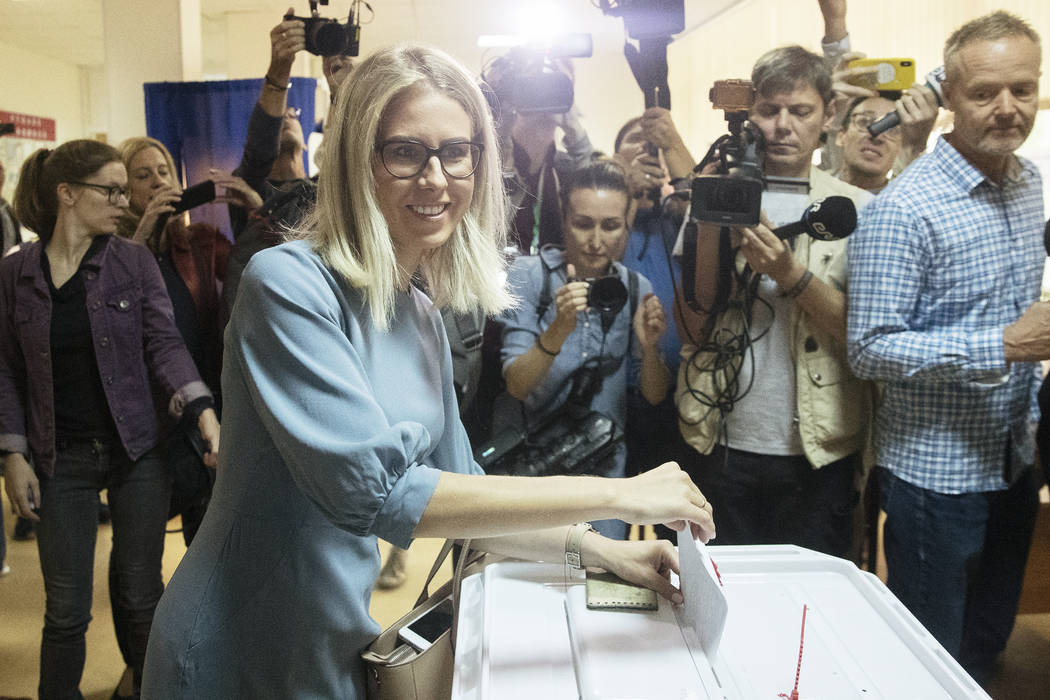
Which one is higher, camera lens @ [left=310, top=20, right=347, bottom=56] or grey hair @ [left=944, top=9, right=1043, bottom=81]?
camera lens @ [left=310, top=20, right=347, bottom=56]

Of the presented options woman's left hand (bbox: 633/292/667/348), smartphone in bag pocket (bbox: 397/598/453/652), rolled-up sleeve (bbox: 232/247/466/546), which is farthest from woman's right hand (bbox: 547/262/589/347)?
rolled-up sleeve (bbox: 232/247/466/546)

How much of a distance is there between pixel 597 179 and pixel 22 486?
1.55 meters

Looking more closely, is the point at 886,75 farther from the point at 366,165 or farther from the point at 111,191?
the point at 111,191

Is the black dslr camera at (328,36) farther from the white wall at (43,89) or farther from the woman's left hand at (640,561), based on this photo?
the woman's left hand at (640,561)

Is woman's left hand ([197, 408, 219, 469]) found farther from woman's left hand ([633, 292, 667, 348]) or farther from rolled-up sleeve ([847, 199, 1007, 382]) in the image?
rolled-up sleeve ([847, 199, 1007, 382])

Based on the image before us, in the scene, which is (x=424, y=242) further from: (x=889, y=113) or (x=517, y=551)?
(x=889, y=113)

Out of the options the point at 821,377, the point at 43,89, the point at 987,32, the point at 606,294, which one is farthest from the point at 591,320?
the point at 43,89

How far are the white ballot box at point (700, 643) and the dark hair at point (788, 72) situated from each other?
1246 mm

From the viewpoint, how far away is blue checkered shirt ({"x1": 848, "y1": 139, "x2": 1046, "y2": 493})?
174 centimetres

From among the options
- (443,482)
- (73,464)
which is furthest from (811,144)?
(73,464)

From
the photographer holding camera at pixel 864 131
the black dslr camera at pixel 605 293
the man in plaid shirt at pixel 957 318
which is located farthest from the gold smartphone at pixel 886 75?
the black dslr camera at pixel 605 293

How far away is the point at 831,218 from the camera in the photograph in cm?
185

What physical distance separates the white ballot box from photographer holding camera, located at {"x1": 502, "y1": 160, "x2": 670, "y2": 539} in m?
0.87

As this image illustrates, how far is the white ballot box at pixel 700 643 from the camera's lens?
923 mm
